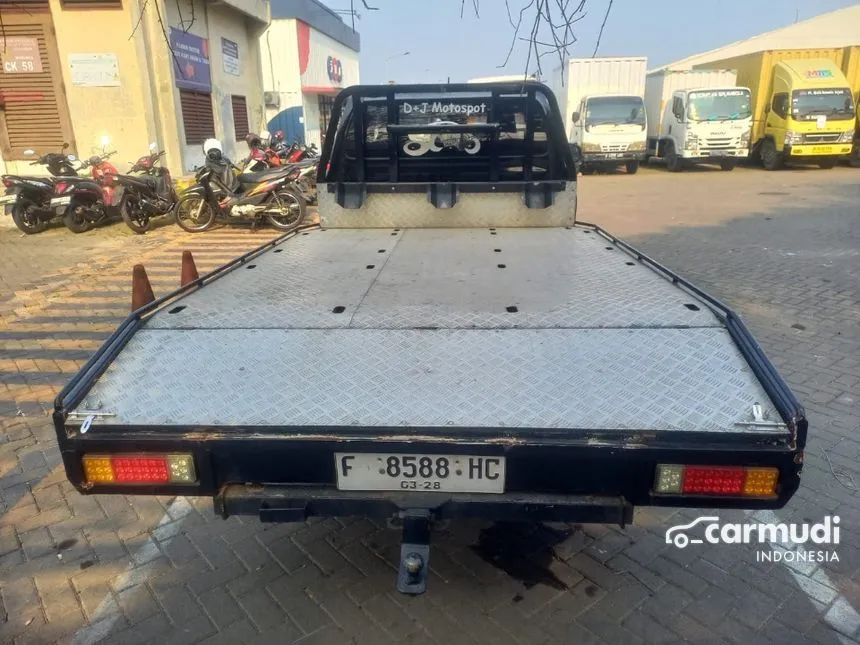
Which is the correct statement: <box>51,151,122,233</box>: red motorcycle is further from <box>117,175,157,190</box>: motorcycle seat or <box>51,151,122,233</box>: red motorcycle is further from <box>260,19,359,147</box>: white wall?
<box>260,19,359,147</box>: white wall

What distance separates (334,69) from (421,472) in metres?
27.4

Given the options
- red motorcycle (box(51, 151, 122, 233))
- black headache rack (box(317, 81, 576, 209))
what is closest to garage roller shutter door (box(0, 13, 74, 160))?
red motorcycle (box(51, 151, 122, 233))

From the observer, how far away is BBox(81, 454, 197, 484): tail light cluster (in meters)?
1.98

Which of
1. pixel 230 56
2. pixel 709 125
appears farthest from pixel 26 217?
pixel 709 125

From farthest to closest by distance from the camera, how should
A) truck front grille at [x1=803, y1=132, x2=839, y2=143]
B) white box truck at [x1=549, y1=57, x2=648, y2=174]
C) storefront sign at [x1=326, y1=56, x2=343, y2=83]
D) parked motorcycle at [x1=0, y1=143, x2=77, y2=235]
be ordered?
storefront sign at [x1=326, y1=56, x2=343, y2=83] < white box truck at [x1=549, y1=57, x2=648, y2=174] < truck front grille at [x1=803, y1=132, x2=839, y2=143] < parked motorcycle at [x1=0, y1=143, x2=77, y2=235]

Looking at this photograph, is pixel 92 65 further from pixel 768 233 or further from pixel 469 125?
pixel 768 233

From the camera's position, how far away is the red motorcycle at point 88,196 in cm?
991

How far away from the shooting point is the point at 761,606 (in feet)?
7.91

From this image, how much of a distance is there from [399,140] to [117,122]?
8973mm

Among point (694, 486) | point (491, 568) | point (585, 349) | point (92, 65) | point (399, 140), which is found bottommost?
point (491, 568)

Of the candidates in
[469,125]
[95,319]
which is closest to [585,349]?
[469,125]

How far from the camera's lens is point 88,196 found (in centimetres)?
1014

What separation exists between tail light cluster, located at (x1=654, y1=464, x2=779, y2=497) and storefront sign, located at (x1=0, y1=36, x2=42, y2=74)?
1308 cm

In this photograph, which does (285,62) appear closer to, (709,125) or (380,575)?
(709,125)
